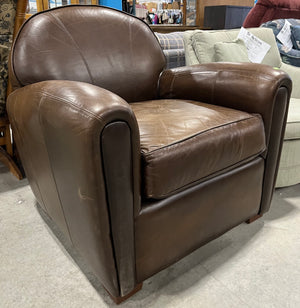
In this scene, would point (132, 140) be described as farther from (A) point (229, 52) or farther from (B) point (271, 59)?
(B) point (271, 59)

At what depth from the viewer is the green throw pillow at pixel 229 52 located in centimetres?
149

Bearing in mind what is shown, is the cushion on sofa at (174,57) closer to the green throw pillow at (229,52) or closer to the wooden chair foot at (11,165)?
the green throw pillow at (229,52)

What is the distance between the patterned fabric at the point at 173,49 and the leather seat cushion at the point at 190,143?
0.84m

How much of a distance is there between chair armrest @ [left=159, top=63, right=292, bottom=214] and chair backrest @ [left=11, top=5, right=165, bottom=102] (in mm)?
175

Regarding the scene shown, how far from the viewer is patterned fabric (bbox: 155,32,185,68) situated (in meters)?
1.84

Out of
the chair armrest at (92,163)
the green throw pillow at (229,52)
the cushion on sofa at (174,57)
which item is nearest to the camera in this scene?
the chair armrest at (92,163)

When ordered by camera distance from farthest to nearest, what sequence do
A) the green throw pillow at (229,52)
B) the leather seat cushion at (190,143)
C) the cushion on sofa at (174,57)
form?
the cushion on sofa at (174,57)
the green throw pillow at (229,52)
the leather seat cushion at (190,143)

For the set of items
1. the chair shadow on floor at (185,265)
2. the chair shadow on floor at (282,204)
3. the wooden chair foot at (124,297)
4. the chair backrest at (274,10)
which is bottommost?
the chair shadow on floor at (282,204)

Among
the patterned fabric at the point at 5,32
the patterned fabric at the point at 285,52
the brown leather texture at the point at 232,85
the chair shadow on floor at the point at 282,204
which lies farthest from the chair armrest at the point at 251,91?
the patterned fabric at the point at 285,52

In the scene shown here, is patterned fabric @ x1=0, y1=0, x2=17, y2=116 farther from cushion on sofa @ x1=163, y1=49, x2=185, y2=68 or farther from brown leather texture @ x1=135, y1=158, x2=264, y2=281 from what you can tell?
brown leather texture @ x1=135, y1=158, x2=264, y2=281

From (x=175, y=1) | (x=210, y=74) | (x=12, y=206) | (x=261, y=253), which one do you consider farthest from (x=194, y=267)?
(x=175, y=1)

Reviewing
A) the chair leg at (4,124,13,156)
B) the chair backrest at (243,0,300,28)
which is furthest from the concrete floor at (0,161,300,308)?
the chair backrest at (243,0,300,28)

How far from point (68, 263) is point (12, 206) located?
0.51 meters

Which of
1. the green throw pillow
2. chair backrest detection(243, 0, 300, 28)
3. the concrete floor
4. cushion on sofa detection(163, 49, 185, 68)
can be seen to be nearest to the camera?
the concrete floor
